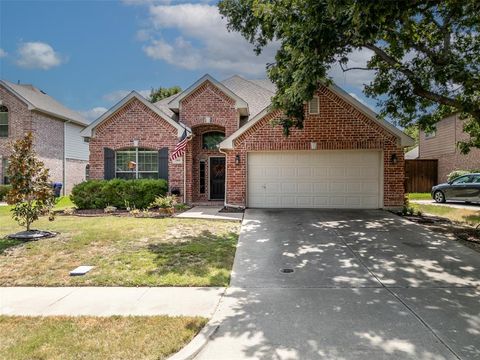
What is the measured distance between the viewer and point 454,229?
10.1 meters

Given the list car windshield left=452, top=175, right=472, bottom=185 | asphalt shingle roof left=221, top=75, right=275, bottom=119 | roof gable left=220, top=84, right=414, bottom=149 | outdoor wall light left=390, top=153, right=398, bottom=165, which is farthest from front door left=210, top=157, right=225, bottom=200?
car windshield left=452, top=175, right=472, bottom=185

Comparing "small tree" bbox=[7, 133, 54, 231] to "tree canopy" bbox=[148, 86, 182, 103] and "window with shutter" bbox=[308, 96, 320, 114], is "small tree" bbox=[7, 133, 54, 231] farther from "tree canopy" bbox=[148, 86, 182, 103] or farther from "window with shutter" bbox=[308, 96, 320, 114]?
"tree canopy" bbox=[148, 86, 182, 103]

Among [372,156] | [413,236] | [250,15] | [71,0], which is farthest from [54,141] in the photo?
[413,236]

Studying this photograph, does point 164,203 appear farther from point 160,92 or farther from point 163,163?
point 160,92

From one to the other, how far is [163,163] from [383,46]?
10.2 meters

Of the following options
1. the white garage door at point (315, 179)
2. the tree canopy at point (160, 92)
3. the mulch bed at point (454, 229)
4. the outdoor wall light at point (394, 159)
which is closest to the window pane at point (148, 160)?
the white garage door at point (315, 179)

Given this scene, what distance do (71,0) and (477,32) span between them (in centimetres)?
1484

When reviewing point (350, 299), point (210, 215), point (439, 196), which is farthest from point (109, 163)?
point (439, 196)

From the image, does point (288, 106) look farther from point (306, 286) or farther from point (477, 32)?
point (306, 286)

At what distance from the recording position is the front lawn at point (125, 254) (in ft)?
19.2

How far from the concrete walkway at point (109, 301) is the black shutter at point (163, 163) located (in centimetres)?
1023

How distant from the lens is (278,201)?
45.6 feet

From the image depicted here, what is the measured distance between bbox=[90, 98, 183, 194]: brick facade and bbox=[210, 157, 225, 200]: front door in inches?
75.0

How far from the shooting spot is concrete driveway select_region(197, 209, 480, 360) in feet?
11.8
